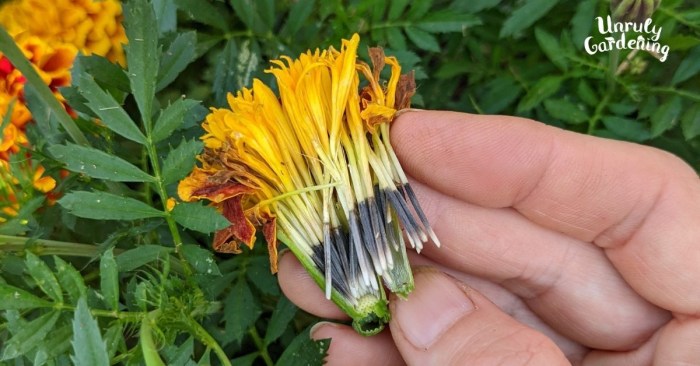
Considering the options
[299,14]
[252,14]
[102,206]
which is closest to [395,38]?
[299,14]

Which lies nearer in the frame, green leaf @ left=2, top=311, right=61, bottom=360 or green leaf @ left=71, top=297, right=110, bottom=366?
green leaf @ left=71, top=297, right=110, bottom=366

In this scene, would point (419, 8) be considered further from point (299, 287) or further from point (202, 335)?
point (202, 335)

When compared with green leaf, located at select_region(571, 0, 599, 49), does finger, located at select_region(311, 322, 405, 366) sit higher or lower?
lower

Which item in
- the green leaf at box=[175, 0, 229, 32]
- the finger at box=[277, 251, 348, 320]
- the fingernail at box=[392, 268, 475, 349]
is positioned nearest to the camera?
the fingernail at box=[392, 268, 475, 349]

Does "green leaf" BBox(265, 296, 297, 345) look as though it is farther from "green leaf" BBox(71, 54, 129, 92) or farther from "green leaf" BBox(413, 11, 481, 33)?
"green leaf" BBox(413, 11, 481, 33)

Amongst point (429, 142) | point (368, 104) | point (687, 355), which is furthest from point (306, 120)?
point (687, 355)

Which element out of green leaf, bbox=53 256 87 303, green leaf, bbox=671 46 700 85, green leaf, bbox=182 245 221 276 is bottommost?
green leaf, bbox=182 245 221 276

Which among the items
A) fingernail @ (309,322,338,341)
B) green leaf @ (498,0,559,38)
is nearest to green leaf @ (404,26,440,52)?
green leaf @ (498,0,559,38)

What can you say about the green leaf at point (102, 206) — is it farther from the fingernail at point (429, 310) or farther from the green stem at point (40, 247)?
the fingernail at point (429, 310)
